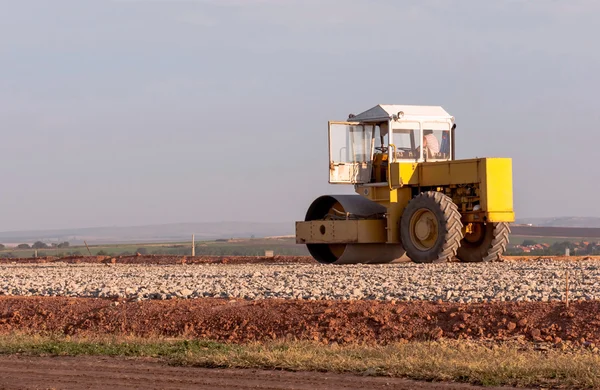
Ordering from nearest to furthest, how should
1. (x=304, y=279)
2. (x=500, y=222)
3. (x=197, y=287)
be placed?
(x=197, y=287) → (x=304, y=279) → (x=500, y=222)

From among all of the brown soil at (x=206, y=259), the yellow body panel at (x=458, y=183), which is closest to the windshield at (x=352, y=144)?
the yellow body panel at (x=458, y=183)

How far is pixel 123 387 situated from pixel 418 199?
54.6 ft

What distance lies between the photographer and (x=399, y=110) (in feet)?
92.5

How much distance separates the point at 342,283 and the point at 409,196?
26.8ft

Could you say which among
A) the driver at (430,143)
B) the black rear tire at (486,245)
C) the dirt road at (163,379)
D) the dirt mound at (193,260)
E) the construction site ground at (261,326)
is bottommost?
the dirt road at (163,379)

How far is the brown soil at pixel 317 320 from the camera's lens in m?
13.8

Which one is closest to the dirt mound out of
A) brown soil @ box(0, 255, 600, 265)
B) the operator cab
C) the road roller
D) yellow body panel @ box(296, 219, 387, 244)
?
brown soil @ box(0, 255, 600, 265)

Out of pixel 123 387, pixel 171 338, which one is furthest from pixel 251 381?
pixel 171 338

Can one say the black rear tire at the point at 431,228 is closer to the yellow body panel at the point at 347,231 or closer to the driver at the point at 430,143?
the yellow body panel at the point at 347,231

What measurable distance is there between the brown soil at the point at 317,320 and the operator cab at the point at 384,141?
11.8m

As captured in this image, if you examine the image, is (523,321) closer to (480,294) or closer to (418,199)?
(480,294)

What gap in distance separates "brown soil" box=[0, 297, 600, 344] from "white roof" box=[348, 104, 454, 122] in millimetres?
11988

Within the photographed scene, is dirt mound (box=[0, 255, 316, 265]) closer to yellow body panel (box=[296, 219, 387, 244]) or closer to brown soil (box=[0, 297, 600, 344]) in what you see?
yellow body panel (box=[296, 219, 387, 244])

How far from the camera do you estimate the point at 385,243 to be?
28.4m
